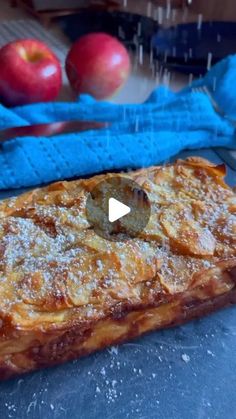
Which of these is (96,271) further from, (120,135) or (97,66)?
(97,66)

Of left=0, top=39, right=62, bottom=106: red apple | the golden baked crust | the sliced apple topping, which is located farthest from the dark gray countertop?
left=0, top=39, right=62, bottom=106: red apple

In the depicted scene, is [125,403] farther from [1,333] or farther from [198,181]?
[198,181]

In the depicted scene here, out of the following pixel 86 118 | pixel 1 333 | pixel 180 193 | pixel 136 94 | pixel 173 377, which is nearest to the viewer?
pixel 1 333

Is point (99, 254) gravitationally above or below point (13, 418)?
above

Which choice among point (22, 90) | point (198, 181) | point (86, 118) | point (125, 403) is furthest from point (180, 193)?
point (22, 90)

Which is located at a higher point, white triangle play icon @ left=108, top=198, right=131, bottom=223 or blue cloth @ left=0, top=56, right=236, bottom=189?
white triangle play icon @ left=108, top=198, right=131, bottom=223

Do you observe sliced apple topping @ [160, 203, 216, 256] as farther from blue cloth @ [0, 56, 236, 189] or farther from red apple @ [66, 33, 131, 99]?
red apple @ [66, 33, 131, 99]
